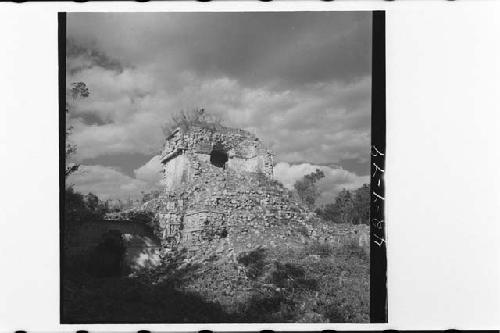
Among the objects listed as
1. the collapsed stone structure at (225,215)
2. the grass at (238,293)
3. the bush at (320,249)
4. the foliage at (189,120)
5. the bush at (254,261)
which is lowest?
the grass at (238,293)

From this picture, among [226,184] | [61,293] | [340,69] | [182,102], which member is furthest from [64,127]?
[340,69]

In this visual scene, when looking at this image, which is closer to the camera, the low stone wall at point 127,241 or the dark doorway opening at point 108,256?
the low stone wall at point 127,241

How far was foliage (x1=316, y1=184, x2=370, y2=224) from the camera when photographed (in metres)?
8.02

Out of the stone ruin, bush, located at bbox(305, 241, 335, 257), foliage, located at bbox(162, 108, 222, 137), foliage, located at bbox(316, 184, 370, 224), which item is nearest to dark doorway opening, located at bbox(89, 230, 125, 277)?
the stone ruin

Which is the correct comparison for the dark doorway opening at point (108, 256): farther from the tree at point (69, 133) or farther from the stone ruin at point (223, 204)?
the tree at point (69, 133)

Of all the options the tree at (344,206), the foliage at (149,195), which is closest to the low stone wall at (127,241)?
the foliage at (149,195)

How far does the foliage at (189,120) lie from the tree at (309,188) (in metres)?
1.86

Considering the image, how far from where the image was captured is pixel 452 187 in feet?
25.2

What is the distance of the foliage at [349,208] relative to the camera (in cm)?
802

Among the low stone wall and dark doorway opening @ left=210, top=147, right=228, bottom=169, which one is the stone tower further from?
the low stone wall

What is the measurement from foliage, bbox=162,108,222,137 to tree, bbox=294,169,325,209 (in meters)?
1.86

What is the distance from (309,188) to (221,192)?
5.44ft

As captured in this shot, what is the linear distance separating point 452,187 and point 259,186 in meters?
3.61

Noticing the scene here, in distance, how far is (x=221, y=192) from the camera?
9336 mm
